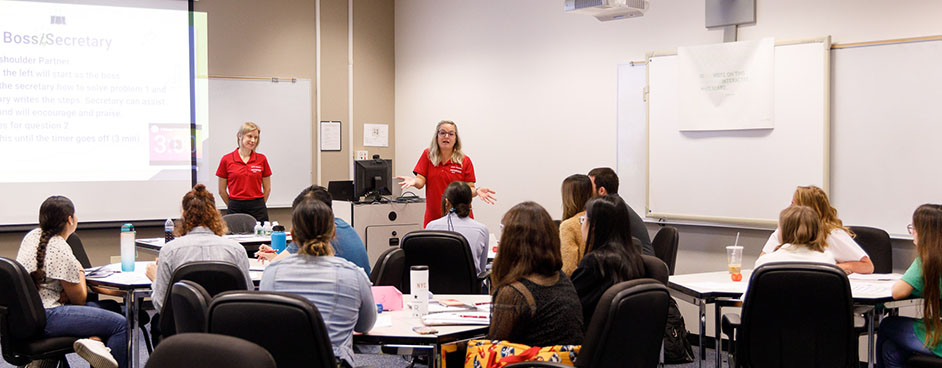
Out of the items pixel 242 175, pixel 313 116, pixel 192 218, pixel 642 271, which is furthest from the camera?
pixel 313 116

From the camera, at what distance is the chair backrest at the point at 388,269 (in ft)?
12.8

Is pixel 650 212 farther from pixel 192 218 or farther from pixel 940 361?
pixel 192 218

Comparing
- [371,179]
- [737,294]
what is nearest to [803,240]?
[737,294]

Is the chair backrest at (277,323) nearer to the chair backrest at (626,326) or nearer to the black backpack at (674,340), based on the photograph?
the chair backrest at (626,326)

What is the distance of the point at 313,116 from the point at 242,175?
1.25 meters

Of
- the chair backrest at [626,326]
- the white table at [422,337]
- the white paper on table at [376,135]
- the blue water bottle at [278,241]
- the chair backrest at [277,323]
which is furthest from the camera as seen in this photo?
the white paper on table at [376,135]

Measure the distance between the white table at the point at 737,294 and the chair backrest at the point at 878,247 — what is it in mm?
356

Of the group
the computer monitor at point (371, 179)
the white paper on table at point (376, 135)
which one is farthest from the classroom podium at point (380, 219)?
the white paper on table at point (376, 135)

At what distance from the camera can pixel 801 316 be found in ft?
10.9

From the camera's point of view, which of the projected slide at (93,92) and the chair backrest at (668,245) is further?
the projected slide at (93,92)

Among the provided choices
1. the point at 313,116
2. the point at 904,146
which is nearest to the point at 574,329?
the point at 904,146

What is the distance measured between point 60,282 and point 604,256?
8.89 feet

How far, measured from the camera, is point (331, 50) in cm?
763

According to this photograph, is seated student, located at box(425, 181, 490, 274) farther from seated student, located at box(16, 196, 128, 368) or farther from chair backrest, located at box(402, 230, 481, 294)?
seated student, located at box(16, 196, 128, 368)
